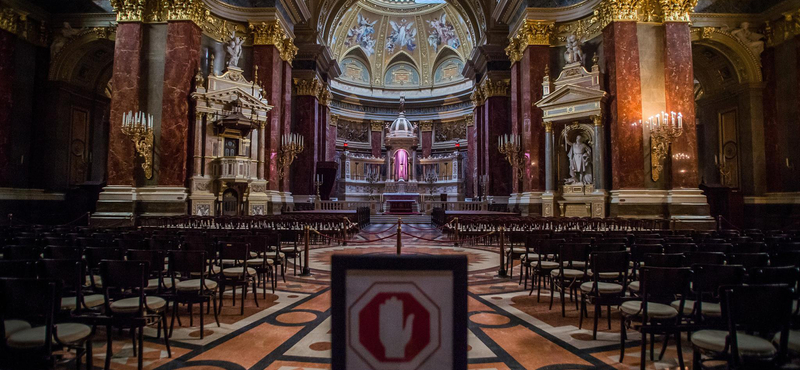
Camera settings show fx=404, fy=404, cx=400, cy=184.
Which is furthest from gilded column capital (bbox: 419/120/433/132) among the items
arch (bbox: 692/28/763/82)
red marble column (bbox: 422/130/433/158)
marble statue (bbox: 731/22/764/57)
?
marble statue (bbox: 731/22/764/57)

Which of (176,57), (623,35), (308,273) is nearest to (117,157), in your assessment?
(176,57)

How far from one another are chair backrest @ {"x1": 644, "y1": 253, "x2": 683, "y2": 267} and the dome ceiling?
3356 centimetres

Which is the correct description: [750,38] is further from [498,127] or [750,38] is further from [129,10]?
[129,10]

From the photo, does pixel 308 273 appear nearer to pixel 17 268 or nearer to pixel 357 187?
pixel 17 268

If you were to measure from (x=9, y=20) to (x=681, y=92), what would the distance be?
24131mm

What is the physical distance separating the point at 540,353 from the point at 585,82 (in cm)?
1463

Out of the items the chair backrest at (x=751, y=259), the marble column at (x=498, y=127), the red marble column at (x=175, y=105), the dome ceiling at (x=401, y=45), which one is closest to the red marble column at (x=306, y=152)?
the red marble column at (x=175, y=105)

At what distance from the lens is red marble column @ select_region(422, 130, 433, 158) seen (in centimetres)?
3803

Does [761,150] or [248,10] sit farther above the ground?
[248,10]

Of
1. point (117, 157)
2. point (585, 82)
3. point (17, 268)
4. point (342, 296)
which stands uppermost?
point (585, 82)

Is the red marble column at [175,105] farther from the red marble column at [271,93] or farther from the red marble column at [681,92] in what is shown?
the red marble column at [681,92]

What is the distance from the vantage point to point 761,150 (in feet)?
52.1

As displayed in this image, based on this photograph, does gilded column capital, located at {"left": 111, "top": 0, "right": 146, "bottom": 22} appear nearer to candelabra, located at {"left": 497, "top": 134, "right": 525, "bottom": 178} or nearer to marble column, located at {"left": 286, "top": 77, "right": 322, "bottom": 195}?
marble column, located at {"left": 286, "top": 77, "right": 322, "bottom": 195}

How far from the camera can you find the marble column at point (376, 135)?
38094mm
